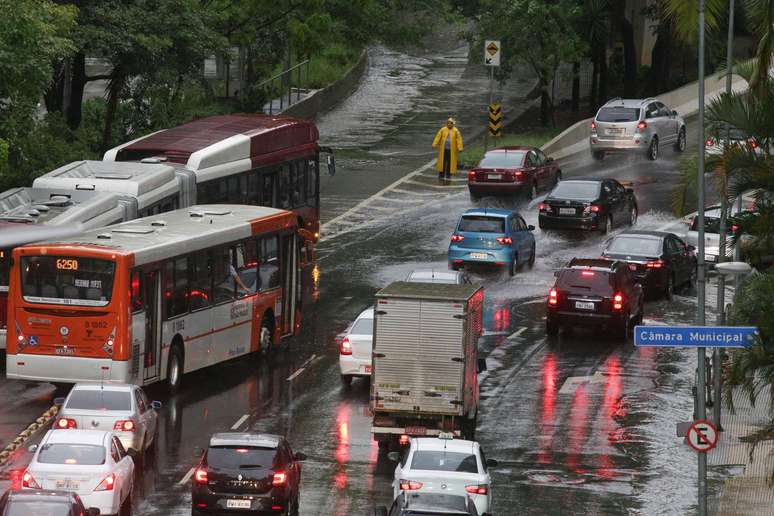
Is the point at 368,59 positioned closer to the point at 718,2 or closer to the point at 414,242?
the point at 414,242

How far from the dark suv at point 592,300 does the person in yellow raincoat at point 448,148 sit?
17481mm

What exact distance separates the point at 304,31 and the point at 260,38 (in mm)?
3497

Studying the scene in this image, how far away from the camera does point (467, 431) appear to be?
1088 inches

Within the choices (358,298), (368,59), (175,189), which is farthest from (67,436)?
(368,59)

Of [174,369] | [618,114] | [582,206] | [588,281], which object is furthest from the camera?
[618,114]

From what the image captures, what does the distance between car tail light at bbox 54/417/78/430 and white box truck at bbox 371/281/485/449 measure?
4897mm

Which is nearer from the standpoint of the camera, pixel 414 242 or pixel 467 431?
pixel 467 431

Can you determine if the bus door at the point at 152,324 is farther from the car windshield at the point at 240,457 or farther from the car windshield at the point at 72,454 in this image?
the car windshield at the point at 240,457

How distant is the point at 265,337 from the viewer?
1359 inches

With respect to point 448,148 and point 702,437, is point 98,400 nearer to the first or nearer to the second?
point 702,437

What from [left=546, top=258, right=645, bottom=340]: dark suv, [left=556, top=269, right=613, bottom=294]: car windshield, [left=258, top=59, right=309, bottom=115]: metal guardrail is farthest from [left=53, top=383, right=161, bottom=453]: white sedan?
Answer: [left=258, top=59, right=309, bottom=115]: metal guardrail

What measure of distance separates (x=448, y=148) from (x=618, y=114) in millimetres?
5982

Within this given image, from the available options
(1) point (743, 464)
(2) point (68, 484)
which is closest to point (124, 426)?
(2) point (68, 484)

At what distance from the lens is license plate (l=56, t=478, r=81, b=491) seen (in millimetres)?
21516
